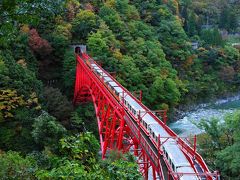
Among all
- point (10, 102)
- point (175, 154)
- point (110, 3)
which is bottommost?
point (10, 102)

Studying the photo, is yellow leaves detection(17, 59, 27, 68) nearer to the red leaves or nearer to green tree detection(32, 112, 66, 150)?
the red leaves

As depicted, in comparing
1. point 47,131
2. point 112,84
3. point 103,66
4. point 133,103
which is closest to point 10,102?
point 47,131

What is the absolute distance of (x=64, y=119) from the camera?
100ft

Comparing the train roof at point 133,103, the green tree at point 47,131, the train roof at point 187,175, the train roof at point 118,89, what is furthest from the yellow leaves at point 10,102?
the train roof at point 187,175

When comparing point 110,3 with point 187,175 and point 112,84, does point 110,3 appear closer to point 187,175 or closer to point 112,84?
point 112,84

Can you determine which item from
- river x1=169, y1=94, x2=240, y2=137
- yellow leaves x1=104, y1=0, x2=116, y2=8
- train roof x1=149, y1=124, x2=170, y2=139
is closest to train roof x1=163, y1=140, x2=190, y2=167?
train roof x1=149, y1=124, x2=170, y2=139

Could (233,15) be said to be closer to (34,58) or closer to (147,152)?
(34,58)

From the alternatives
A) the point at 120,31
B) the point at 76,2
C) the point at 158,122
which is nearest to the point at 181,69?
the point at 120,31

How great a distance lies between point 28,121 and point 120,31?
21.6 meters

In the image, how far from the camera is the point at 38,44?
34.7 meters

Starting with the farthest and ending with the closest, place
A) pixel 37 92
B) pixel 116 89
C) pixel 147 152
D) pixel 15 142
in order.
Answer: pixel 37 92
pixel 15 142
pixel 116 89
pixel 147 152

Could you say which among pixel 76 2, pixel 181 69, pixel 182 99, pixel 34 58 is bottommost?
pixel 182 99

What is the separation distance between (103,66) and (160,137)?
23.9 m

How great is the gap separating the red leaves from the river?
14.8m
